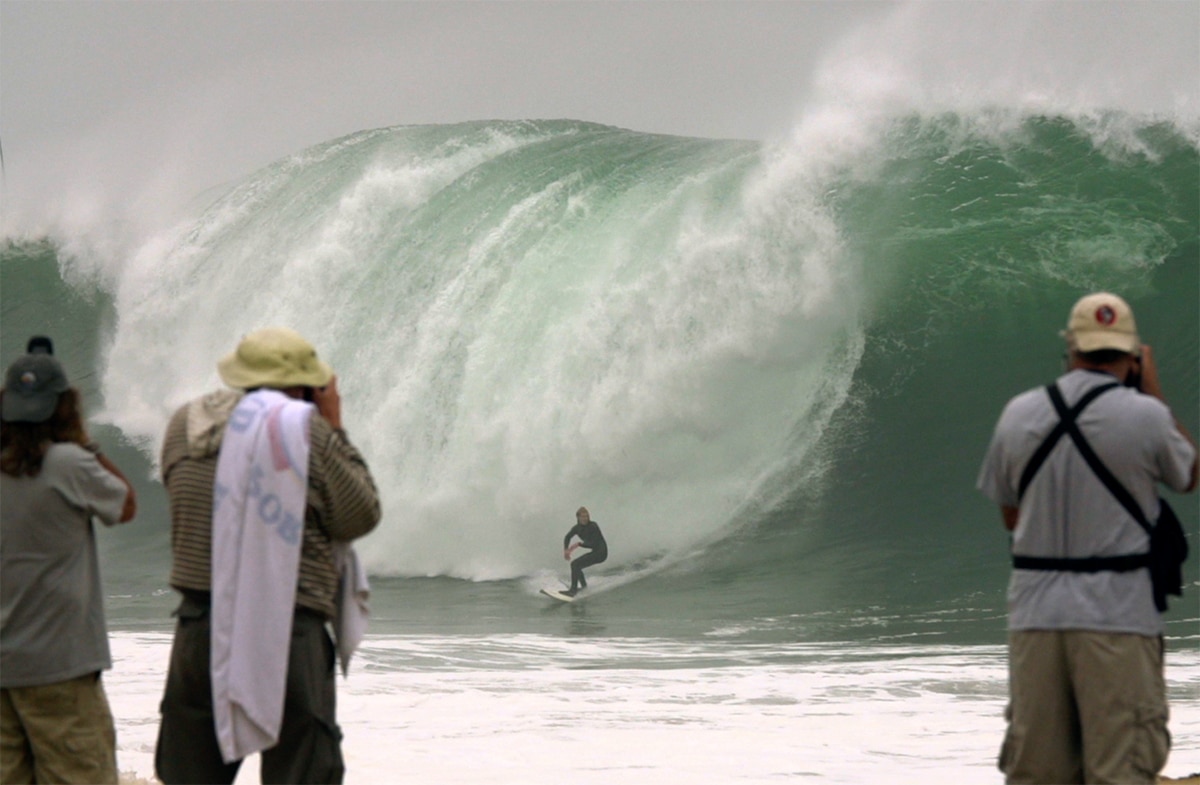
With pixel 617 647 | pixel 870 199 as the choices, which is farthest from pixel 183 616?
pixel 870 199

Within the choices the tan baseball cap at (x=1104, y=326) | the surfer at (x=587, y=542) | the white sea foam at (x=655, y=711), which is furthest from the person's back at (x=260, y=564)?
the surfer at (x=587, y=542)

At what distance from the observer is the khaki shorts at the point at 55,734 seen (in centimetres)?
377

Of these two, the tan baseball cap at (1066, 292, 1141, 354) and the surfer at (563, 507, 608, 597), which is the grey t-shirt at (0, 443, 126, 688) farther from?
the surfer at (563, 507, 608, 597)

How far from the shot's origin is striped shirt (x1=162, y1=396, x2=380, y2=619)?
3.42m

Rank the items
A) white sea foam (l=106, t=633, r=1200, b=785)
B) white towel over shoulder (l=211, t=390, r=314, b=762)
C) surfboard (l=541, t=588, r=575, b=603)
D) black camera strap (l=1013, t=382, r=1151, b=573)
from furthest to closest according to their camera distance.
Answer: surfboard (l=541, t=588, r=575, b=603) → white sea foam (l=106, t=633, r=1200, b=785) → black camera strap (l=1013, t=382, r=1151, b=573) → white towel over shoulder (l=211, t=390, r=314, b=762)

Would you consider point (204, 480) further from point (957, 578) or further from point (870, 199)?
point (870, 199)

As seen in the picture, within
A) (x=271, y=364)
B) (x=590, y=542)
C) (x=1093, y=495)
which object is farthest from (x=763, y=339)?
(x=271, y=364)

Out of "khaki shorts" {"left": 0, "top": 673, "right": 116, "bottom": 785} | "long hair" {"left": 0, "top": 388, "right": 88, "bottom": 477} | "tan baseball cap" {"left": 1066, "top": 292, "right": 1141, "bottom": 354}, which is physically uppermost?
"tan baseball cap" {"left": 1066, "top": 292, "right": 1141, "bottom": 354}

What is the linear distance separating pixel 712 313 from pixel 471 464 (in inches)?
112

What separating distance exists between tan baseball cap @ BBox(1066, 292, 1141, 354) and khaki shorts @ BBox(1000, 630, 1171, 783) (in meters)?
0.62

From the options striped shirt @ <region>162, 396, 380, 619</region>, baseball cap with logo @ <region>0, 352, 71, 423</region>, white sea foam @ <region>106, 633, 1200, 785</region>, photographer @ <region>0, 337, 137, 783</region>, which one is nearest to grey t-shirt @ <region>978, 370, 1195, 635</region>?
striped shirt @ <region>162, 396, 380, 619</region>

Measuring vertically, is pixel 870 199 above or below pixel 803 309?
above

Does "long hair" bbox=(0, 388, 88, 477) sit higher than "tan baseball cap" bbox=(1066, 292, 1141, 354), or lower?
lower

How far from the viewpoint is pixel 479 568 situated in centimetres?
1552
